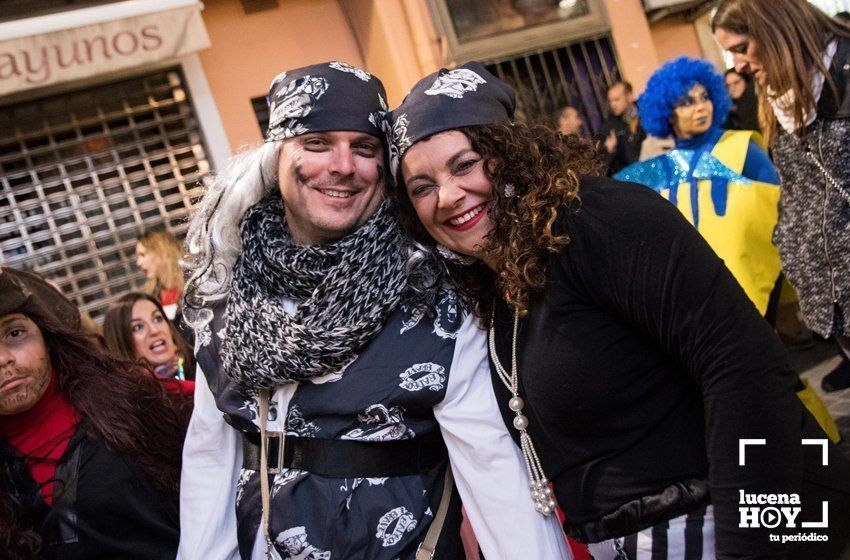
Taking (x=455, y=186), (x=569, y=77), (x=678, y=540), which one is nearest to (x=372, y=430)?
(x=455, y=186)

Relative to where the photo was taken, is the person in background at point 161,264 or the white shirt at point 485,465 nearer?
the white shirt at point 485,465

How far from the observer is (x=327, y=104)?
212cm

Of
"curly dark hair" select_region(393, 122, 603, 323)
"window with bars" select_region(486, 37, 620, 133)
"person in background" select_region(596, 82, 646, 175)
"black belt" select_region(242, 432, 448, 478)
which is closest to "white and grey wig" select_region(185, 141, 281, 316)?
"black belt" select_region(242, 432, 448, 478)

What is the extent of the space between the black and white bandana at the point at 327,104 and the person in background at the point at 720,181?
1733 mm

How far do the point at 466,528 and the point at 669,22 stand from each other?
26.7 ft

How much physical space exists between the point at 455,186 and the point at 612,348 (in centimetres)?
52

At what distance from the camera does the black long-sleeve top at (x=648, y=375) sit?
1.50 metres

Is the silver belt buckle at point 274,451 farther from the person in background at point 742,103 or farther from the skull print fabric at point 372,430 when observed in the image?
the person in background at point 742,103

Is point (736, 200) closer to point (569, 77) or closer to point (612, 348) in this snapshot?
point (612, 348)

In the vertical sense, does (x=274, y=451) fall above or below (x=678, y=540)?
above

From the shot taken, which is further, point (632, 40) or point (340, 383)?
point (632, 40)

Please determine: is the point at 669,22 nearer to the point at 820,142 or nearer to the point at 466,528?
the point at 820,142

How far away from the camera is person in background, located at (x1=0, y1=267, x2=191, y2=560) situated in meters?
2.22

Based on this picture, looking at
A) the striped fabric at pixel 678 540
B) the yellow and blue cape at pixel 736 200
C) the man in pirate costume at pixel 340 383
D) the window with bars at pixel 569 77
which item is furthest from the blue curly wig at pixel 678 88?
the window with bars at pixel 569 77
